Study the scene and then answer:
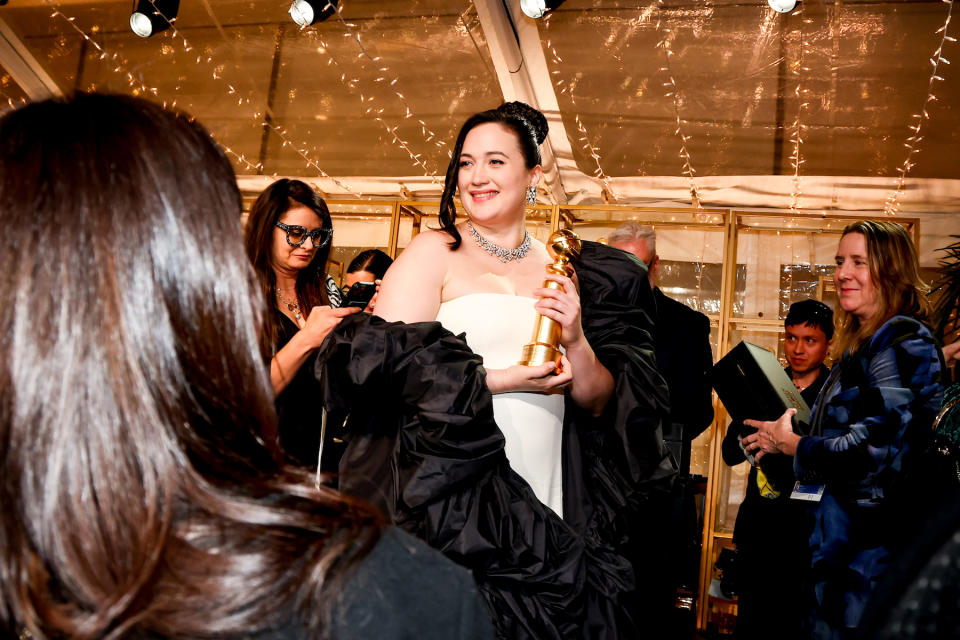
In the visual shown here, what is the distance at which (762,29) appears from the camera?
16.2ft

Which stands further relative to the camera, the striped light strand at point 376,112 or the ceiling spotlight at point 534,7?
the striped light strand at point 376,112

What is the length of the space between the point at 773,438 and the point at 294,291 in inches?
75.4

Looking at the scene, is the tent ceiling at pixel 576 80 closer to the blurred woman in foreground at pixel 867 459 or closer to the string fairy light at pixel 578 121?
the string fairy light at pixel 578 121

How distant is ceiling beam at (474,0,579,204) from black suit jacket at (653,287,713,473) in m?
2.17

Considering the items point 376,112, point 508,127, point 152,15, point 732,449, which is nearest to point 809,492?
point 732,449

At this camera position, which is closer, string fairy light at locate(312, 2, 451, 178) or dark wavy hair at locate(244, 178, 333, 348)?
dark wavy hair at locate(244, 178, 333, 348)

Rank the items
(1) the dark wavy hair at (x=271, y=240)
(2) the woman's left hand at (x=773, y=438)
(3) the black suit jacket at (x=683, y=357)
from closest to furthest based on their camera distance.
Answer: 1. (1) the dark wavy hair at (x=271, y=240)
2. (2) the woman's left hand at (x=773, y=438)
3. (3) the black suit jacket at (x=683, y=357)

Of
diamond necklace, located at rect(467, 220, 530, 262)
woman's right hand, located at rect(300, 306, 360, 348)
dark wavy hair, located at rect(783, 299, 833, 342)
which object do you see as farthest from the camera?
dark wavy hair, located at rect(783, 299, 833, 342)

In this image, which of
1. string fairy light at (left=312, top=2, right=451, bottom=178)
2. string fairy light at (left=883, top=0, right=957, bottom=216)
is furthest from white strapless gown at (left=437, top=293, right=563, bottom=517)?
string fairy light at (left=883, top=0, right=957, bottom=216)

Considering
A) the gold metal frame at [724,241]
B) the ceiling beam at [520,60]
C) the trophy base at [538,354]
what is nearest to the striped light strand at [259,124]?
the gold metal frame at [724,241]

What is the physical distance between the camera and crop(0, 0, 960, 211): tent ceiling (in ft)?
16.5

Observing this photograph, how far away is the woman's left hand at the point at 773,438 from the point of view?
9.75ft

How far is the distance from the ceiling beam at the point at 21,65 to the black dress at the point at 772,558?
558 centimetres

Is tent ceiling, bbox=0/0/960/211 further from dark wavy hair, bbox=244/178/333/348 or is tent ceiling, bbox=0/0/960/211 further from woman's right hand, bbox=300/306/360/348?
woman's right hand, bbox=300/306/360/348
